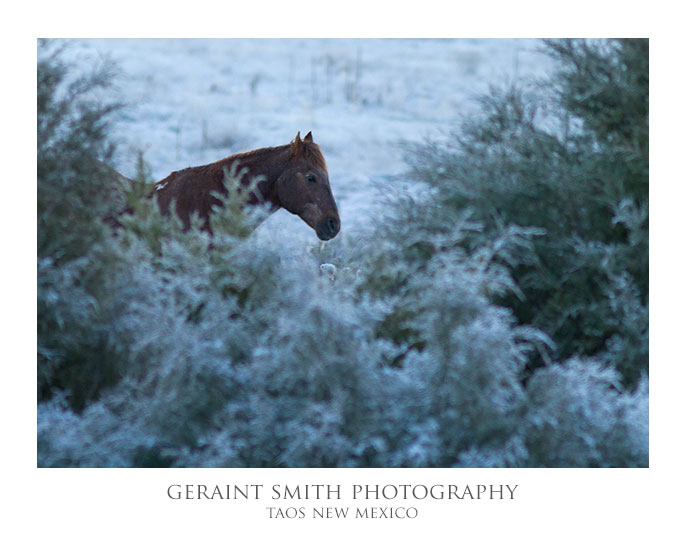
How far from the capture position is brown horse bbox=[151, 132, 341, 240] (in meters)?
5.93

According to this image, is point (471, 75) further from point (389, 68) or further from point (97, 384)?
point (97, 384)

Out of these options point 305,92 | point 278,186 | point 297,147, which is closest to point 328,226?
point 278,186

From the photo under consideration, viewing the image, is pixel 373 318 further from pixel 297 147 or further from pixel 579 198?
pixel 297 147

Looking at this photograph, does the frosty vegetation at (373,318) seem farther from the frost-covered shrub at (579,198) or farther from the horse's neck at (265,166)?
the horse's neck at (265,166)

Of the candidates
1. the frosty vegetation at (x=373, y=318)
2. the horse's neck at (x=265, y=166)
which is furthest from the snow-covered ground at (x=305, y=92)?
the frosty vegetation at (x=373, y=318)

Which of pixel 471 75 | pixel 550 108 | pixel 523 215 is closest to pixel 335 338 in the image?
pixel 523 215

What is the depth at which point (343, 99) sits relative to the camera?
517 inches

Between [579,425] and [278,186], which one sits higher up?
[278,186]

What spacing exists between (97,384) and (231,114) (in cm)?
932

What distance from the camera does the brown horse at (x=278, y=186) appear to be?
233 inches

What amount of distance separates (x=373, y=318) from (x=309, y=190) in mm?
2440

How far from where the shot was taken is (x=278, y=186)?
5988 mm

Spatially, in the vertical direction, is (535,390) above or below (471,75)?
below

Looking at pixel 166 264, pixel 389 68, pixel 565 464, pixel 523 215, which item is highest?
pixel 389 68
